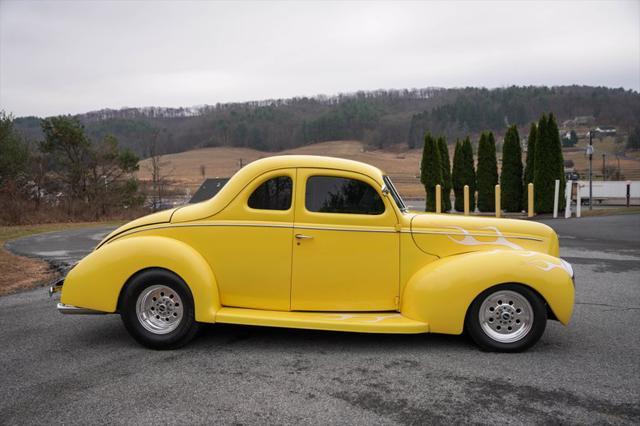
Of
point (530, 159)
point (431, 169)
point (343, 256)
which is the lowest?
point (343, 256)

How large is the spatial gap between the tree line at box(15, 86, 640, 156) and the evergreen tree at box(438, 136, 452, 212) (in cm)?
5922

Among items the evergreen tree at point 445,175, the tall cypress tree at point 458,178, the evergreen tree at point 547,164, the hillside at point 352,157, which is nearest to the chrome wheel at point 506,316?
the evergreen tree at point 547,164

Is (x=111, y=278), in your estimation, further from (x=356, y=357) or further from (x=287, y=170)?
(x=356, y=357)

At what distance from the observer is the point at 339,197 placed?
5.22 m

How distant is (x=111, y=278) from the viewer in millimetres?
5074

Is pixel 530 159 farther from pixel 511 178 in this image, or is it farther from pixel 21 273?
pixel 21 273

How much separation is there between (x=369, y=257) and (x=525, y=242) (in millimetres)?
1694

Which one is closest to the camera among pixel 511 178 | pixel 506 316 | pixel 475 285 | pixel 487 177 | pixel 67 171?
pixel 475 285

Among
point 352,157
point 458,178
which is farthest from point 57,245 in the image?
point 352,157

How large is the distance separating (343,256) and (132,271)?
2.11 m

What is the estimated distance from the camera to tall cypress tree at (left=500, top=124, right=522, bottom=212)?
2525 cm

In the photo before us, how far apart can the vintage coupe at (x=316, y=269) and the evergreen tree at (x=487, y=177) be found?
889 inches

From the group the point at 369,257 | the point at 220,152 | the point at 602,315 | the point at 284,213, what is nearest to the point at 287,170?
the point at 284,213

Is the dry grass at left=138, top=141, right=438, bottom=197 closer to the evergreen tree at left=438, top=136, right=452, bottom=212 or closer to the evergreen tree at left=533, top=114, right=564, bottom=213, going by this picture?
the evergreen tree at left=438, top=136, right=452, bottom=212
